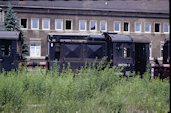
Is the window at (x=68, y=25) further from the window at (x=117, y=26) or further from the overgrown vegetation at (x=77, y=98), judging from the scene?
the overgrown vegetation at (x=77, y=98)

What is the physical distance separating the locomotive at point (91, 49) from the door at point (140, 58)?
11 cm

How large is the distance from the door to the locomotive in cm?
11

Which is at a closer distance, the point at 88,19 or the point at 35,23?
the point at 35,23

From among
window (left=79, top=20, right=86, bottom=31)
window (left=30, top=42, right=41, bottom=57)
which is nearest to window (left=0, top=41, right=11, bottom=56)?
window (left=30, top=42, right=41, bottom=57)

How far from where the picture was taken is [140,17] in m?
34.6

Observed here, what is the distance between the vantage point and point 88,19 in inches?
1316

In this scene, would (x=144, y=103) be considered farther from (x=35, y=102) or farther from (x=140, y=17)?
(x=140, y=17)

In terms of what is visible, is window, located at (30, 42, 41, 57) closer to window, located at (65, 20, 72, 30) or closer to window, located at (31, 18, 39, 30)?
window, located at (31, 18, 39, 30)

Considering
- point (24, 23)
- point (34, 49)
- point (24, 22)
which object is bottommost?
point (34, 49)

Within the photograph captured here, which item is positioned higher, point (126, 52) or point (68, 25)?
point (68, 25)

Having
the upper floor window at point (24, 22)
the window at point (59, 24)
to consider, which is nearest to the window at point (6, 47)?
the upper floor window at point (24, 22)

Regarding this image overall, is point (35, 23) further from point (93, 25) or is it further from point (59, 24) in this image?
point (93, 25)

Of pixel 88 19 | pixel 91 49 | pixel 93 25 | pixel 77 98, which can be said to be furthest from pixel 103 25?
pixel 77 98

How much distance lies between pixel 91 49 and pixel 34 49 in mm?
18615
